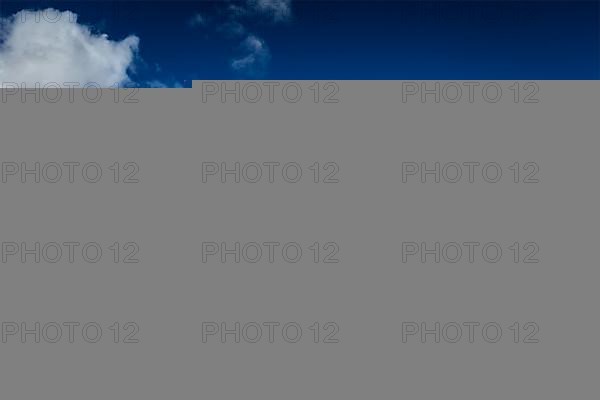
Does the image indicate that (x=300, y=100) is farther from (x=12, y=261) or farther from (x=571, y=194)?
(x=12, y=261)

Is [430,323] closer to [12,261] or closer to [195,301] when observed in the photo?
[195,301]

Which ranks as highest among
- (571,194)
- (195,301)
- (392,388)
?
(571,194)

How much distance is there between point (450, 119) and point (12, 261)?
9820 millimetres

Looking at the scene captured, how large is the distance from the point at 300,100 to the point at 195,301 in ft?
16.0

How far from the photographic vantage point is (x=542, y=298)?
9.70 metres

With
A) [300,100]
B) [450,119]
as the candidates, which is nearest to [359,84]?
[300,100]

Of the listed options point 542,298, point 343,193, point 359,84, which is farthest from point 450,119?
point 542,298

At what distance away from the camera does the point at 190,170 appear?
9.84 m

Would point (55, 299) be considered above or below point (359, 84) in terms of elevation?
below

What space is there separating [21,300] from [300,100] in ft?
24.0

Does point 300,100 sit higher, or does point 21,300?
point 300,100

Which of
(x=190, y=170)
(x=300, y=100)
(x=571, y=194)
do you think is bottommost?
(x=571, y=194)

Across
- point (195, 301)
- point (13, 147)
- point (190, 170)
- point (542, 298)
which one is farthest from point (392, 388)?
point (13, 147)

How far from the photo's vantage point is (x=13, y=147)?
9.83 meters
